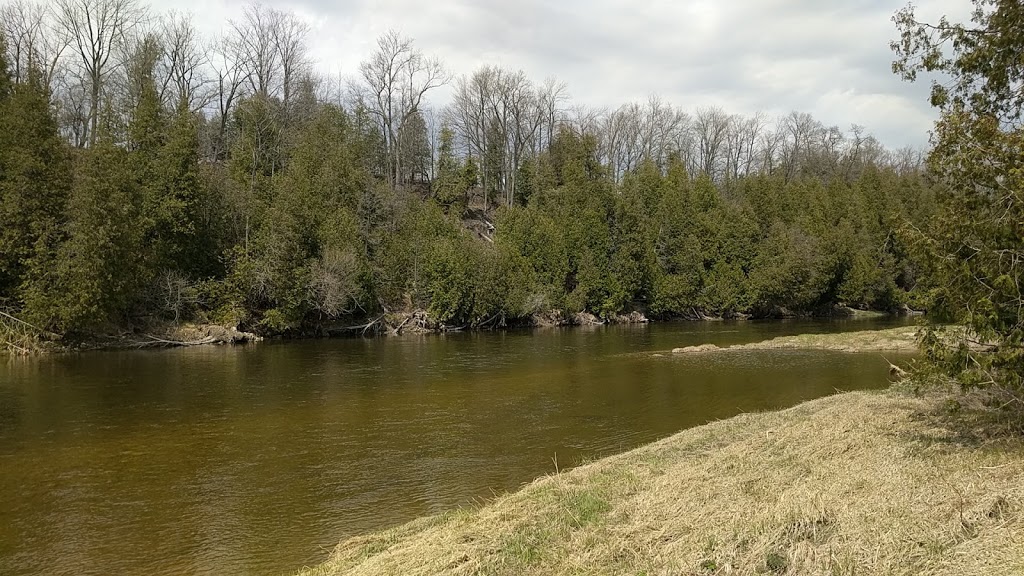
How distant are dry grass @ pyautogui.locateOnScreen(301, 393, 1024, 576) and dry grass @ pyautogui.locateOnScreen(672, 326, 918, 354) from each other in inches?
963

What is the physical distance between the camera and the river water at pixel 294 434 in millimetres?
9797

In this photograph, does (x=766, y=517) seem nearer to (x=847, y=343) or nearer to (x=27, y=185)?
(x=847, y=343)

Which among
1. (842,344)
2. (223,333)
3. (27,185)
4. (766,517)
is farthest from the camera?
(223,333)

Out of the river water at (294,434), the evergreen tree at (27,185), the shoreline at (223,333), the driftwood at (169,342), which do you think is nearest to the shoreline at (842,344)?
the shoreline at (223,333)

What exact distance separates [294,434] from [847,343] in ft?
97.9

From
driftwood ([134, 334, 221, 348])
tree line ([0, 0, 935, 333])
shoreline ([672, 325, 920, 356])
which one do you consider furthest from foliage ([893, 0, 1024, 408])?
driftwood ([134, 334, 221, 348])

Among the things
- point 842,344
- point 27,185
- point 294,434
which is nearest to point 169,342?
point 27,185

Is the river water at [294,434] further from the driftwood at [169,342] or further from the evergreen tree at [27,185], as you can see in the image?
the evergreen tree at [27,185]

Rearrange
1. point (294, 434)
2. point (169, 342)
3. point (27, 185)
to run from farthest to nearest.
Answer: point (169, 342) < point (27, 185) < point (294, 434)

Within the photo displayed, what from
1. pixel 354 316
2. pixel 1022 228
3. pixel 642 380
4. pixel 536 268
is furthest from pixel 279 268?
pixel 1022 228

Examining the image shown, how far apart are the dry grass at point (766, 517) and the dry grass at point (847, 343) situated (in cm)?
2447

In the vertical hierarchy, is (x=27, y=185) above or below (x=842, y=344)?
above

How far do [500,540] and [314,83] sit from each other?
72.8m

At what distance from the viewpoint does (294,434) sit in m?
16.0
